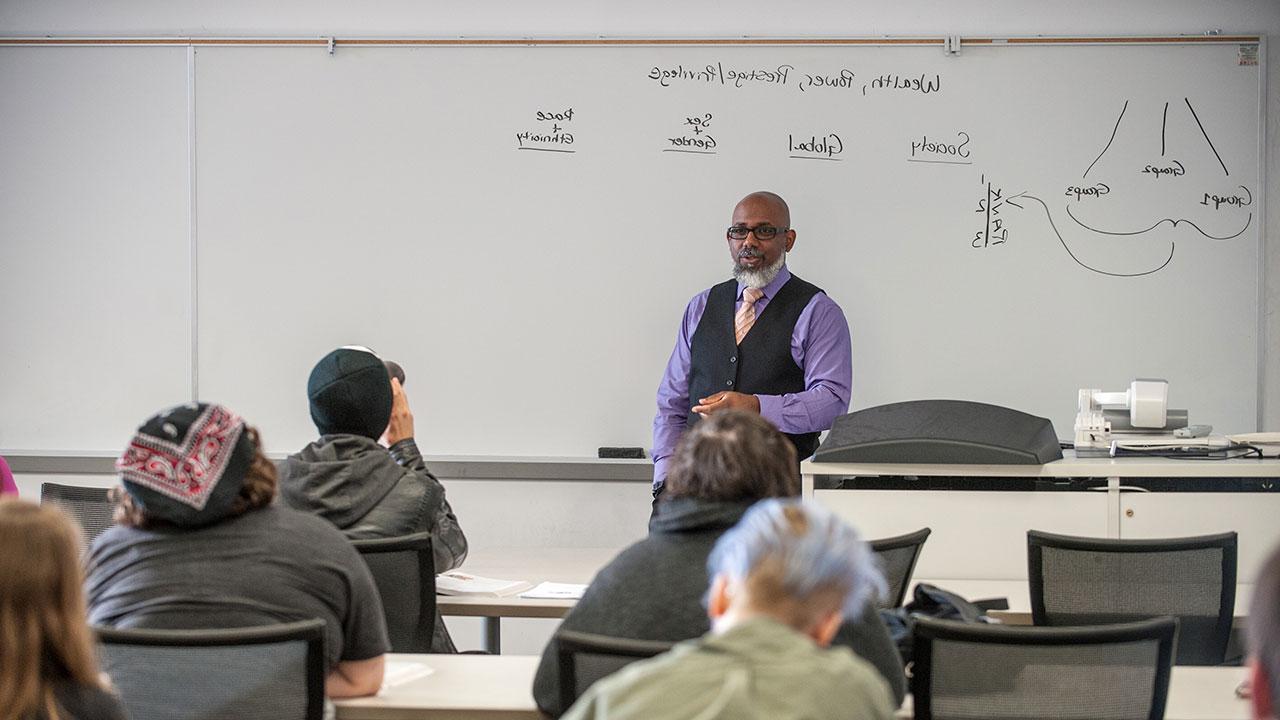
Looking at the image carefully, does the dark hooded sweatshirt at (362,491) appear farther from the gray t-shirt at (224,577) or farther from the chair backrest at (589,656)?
the chair backrest at (589,656)

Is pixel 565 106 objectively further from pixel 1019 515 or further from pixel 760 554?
pixel 760 554

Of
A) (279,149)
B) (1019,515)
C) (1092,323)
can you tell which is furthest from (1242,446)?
(279,149)

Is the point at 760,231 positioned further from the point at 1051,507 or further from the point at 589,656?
the point at 589,656

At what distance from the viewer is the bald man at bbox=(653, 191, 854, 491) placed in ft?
12.3

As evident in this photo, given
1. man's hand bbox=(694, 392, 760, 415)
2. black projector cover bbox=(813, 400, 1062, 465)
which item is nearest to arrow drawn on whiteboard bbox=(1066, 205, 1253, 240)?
black projector cover bbox=(813, 400, 1062, 465)

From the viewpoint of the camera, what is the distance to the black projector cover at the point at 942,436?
300 cm

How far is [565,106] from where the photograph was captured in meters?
4.45

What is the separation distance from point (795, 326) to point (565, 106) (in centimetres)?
131

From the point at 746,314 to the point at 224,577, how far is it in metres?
2.34

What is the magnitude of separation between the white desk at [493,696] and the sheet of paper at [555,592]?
0.52 meters

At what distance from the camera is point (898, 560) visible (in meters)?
2.51

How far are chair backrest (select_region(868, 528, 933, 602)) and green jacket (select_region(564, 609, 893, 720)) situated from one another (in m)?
1.31

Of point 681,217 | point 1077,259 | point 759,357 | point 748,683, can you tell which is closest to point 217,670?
point 748,683

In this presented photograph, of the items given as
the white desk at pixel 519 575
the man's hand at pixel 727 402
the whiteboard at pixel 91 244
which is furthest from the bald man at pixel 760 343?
the whiteboard at pixel 91 244
